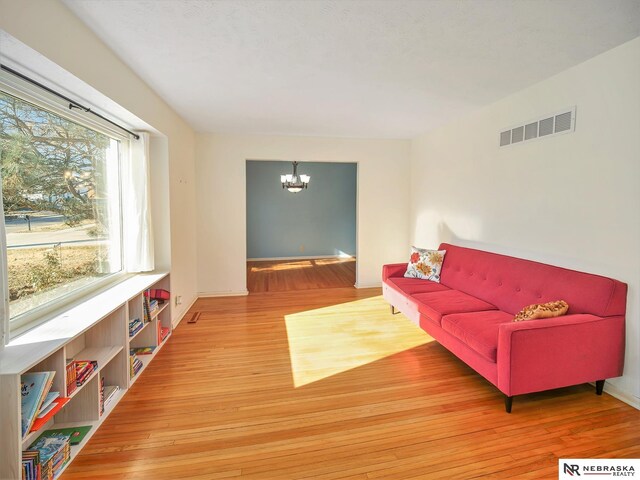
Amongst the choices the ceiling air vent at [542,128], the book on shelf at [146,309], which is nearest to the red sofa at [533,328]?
the ceiling air vent at [542,128]

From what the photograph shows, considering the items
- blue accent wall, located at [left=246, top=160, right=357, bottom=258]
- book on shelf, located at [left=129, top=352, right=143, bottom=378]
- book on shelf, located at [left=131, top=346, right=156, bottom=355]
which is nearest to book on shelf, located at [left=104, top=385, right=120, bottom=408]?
book on shelf, located at [left=129, top=352, right=143, bottom=378]

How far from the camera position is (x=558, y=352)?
2.11 m

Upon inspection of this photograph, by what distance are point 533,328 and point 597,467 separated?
732 mm

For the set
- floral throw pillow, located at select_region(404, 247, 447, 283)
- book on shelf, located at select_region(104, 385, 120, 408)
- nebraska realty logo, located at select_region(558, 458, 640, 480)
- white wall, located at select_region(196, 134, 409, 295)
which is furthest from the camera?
white wall, located at select_region(196, 134, 409, 295)

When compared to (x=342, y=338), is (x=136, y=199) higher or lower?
higher

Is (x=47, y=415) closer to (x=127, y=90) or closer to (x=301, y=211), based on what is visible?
(x=127, y=90)

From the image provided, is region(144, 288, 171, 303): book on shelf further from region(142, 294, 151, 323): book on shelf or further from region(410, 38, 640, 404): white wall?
region(410, 38, 640, 404): white wall

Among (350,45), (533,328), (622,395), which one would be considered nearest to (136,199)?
(350,45)

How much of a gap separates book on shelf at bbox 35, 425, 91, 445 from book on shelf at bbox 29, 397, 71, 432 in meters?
0.29

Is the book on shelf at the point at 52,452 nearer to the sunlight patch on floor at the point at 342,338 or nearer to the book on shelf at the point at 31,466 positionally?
the book on shelf at the point at 31,466

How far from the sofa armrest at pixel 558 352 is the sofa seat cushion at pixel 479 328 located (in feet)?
0.34

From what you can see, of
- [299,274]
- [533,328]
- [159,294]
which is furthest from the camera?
[299,274]

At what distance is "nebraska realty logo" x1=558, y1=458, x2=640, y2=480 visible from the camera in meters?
1.66

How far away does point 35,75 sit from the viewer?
1828 millimetres
